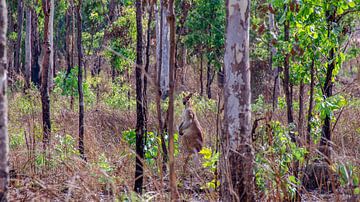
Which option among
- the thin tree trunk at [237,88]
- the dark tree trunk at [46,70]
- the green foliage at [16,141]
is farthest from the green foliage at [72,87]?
the thin tree trunk at [237,88]

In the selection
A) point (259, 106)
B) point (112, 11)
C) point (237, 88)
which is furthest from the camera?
point (112, 11)

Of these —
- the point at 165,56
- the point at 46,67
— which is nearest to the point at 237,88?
the point at 46,67

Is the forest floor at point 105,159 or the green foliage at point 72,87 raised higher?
the forest floor at point 105,159

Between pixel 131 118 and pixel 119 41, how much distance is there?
492 centimetres

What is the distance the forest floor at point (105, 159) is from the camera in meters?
4.44

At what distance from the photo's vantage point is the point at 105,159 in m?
6.81

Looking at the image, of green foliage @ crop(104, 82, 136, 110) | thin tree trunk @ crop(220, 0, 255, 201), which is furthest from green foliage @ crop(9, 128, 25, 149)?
green foliage @ crop(104, 82, 136, 110)

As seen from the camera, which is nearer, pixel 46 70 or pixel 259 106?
pixel 46 70

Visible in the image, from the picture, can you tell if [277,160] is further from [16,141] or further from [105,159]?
[16,141]

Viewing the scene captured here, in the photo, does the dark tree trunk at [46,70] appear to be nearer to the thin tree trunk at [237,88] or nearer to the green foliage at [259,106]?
the green foliage at [259,106]

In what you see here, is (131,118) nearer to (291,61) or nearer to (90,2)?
(291,61)

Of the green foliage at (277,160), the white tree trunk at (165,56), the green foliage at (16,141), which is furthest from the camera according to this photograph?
the white tree trunk at (165,56)

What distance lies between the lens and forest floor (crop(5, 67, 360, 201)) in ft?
14.6

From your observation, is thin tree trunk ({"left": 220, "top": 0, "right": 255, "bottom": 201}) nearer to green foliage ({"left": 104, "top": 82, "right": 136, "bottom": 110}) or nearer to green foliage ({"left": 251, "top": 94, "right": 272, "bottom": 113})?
green foliage ({"left": 251, "top": 94, "right": 272, "bottom": 113})
